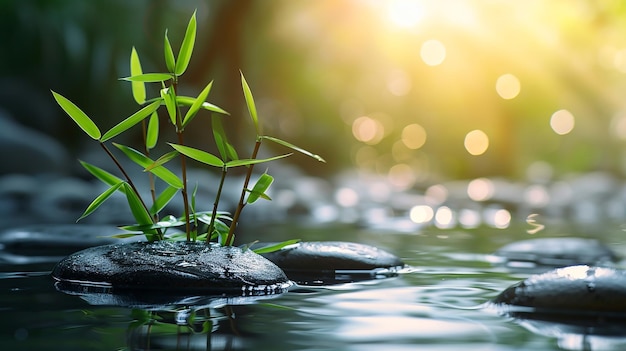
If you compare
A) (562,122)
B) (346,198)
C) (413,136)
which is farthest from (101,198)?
(413,136)

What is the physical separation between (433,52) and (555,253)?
1997cm

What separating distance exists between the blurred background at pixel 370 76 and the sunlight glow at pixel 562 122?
77 millimetres

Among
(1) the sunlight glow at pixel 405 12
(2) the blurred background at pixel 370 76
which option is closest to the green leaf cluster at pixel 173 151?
(2) the blurred background at pixel 370 76

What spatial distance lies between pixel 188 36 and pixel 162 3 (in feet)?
36.4

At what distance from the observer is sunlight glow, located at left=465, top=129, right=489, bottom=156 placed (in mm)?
25781

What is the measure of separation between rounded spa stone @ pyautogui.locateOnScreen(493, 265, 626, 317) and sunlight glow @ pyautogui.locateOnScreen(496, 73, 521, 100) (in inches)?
818

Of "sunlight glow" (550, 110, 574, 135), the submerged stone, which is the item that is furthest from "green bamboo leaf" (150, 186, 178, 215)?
"sunlight glow" (550, 110, 574, 135)

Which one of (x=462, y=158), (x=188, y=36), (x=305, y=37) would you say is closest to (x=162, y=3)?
(x=305, y=37)

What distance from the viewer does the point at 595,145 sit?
84.1ft

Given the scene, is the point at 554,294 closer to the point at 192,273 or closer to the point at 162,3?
the point at 192,273

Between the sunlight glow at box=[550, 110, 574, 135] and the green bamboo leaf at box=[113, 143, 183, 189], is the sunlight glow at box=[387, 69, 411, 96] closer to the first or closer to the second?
the sunlight glow at box=[550, 110, 574, 135]

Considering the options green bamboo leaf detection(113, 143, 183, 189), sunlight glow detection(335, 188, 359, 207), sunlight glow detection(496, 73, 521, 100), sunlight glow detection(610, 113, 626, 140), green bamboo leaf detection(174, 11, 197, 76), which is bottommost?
green bamboo leaf detection(113, 143, 183, 189)

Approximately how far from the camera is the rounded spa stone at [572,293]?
8.65ft

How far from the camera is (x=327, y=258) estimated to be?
384cm
